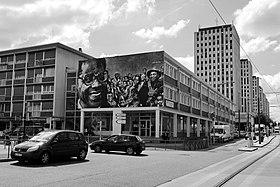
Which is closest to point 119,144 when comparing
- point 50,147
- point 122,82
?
point 50,147

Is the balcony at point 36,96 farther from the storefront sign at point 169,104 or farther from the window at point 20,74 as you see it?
the storefront sign at point 169,104

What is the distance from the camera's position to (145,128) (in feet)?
147

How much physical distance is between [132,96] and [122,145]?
1870cm

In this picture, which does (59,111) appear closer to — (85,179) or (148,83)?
(148,83)

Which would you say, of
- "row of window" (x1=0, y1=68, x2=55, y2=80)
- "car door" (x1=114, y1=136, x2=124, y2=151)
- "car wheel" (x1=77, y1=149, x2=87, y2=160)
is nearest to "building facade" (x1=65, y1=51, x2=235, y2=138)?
"row of window" (x1=0, y1=68, x2=55, y2=80)

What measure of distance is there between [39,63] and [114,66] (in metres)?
15.4

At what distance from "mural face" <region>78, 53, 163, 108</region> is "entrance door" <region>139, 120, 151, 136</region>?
3.47 meters

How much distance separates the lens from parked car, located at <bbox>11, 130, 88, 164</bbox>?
15211 millimetres

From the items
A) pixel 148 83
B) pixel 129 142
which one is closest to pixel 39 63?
pixel 148 83

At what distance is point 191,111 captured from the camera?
5350 centimetres

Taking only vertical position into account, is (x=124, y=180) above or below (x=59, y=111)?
below

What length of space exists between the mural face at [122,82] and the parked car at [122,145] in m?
16.5

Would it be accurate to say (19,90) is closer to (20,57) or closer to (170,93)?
(20,57)

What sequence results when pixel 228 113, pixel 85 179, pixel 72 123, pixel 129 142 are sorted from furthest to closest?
pixel 228 113 → pixel 72 123 → pixel 129 142 → pixel 85 179
